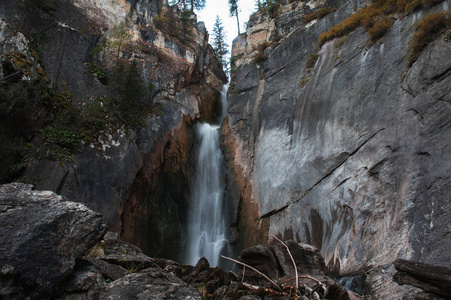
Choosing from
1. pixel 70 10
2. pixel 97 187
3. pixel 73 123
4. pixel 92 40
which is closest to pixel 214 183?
pixel 97 187

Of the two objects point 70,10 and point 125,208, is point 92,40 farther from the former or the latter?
point 125,208

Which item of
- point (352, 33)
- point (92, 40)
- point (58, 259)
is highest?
point (92, 40)

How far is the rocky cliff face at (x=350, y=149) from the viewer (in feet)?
28.7

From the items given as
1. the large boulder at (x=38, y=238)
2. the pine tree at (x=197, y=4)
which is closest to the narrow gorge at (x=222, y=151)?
the large boulder at (x=38, y=238)

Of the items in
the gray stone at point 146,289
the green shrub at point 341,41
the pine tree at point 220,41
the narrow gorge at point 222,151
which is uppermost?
the pine tree at point 220,41

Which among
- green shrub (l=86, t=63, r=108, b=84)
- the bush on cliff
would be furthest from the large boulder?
green shrub (l=86, t=63, r=108, b=84)

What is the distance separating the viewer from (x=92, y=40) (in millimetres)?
20984

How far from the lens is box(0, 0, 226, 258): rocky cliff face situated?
547 inches

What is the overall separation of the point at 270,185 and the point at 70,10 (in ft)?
59.0

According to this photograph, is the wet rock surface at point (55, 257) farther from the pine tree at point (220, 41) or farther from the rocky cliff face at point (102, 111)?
the pine tree at point (220, 41)

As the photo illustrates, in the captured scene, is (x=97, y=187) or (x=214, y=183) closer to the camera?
(x=97, y=187)

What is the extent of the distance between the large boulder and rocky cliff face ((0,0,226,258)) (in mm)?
10023

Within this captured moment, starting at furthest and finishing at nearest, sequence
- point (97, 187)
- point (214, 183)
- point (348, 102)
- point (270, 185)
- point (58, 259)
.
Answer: point (214, 183)
point (270, 185)
point (97, 187)
point (348, 102)
point (58, 259)

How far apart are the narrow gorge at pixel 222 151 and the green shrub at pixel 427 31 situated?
0.06 m
